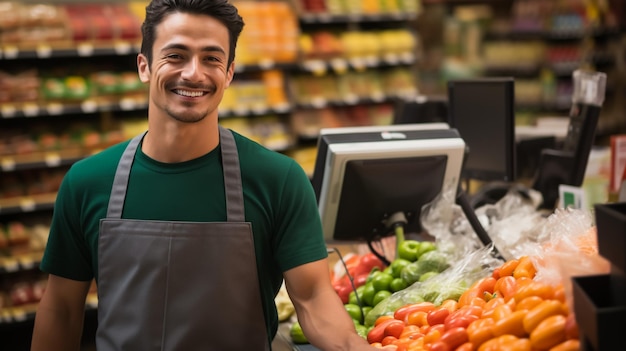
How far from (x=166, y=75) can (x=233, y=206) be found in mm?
383

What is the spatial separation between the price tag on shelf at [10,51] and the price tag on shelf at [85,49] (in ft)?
1.32

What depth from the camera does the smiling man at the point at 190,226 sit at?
206 cm

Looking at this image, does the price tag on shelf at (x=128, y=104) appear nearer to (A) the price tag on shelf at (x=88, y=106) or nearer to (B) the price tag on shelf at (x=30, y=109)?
(A) the price tag on shelf at (x=88, y=106)

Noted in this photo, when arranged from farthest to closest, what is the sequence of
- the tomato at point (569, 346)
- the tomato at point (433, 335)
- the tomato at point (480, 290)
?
the tomato at point (480, 290)
the tomato at point (433, 335)
the tomato at point (569, 346)

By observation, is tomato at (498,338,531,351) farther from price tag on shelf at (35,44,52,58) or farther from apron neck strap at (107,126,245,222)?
price tag on shelf at (35,44,52,58)

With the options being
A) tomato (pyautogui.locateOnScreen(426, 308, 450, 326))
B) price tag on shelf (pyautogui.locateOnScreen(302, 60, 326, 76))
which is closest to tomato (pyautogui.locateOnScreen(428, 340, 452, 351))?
tomato (pyautogui.locateOnScreen(426, 308, 450, 326))

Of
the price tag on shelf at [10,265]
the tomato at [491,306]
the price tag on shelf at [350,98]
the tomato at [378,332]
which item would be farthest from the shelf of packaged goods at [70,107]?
the tomato at [491,306]

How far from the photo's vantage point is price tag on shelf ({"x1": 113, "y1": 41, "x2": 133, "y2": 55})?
5652mm

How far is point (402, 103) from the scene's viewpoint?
152 inches

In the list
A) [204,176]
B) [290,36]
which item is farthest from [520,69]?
[204,176]

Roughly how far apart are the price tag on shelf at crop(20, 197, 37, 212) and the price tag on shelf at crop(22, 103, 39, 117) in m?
0.59

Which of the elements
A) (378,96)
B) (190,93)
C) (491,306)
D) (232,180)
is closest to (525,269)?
(491,306)

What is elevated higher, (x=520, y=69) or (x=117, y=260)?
(x=117, y=260)

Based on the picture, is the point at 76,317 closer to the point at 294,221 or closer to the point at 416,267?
the point at 294,221
